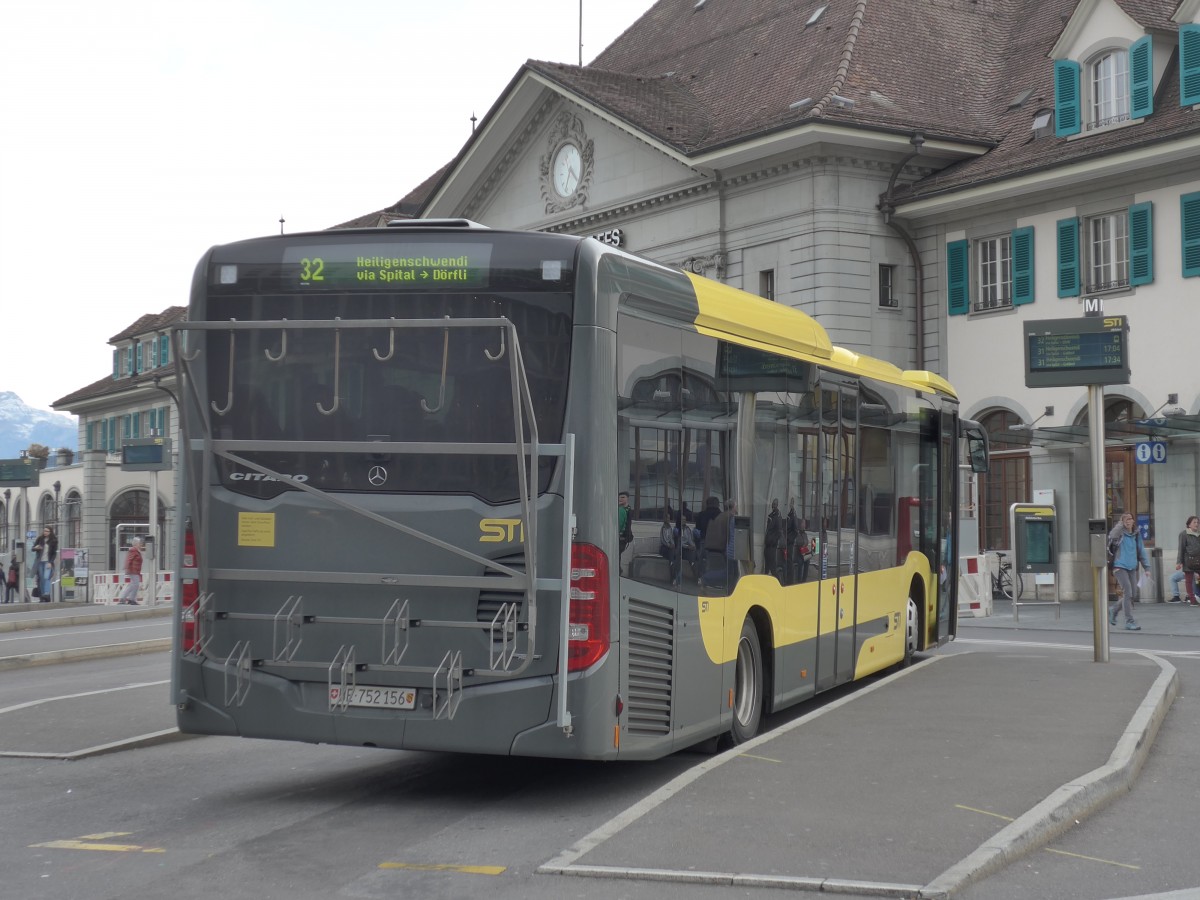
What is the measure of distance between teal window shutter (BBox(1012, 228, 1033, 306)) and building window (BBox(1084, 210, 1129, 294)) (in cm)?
125

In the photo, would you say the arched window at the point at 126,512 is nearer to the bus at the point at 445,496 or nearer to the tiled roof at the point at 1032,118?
the tiled roof at the point at 1032,118

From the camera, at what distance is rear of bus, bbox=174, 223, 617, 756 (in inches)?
342

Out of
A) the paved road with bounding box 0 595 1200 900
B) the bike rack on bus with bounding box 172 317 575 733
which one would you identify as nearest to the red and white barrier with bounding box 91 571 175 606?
the paved road with bounding box 0 595 1200 900

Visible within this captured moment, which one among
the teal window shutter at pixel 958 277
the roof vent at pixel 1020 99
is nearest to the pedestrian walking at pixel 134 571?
the teal window shutter at pixel 958 277

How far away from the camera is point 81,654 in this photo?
71.0ft

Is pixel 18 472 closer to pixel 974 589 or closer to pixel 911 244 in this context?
pixel 911 244

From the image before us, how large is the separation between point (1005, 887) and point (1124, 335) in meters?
9.86

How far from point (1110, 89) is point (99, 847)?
28.6m

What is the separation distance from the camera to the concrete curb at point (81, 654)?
2053 cm

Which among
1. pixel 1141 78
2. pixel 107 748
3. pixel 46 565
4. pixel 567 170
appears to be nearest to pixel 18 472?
pixel 46 565

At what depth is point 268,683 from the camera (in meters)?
9.16

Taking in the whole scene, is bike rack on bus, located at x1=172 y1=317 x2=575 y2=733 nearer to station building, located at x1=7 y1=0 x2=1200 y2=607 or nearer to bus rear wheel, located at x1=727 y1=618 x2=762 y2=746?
bus rear wheel, located at x1=727 y1=618 x2=762 y2=746

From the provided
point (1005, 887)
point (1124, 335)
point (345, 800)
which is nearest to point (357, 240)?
point (345, 800)

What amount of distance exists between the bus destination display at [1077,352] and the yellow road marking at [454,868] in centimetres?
997
